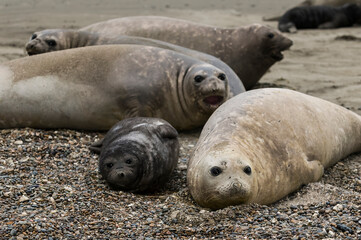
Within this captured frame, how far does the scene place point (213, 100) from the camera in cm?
563

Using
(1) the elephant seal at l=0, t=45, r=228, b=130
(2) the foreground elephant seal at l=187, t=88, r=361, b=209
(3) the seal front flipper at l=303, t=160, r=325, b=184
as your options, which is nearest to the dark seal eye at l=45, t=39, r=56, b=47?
(1) the elephant seal at l=0, t=45, r=228, b=130

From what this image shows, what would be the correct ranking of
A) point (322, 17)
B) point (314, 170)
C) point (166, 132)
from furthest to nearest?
point (322, 17), point (166, 132), point (314, 170)

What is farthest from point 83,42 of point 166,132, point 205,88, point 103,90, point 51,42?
point 166,132

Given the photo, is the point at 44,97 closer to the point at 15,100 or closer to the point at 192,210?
the point at 15,100

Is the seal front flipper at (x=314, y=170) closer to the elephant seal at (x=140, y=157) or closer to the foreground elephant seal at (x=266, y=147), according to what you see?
the foreground elephant seal at (x=266, y=147)

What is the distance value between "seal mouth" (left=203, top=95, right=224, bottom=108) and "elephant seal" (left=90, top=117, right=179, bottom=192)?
1.04m

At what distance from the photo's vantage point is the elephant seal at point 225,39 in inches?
283

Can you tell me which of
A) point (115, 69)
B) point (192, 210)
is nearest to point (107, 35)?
point (115, 69)

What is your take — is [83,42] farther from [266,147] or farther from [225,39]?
[266,147]

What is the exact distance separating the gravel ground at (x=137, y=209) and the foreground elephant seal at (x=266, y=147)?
0.30 ft

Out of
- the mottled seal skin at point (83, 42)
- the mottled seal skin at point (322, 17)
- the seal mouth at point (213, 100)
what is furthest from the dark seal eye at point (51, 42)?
the mottled seal skin at point (322, 17)

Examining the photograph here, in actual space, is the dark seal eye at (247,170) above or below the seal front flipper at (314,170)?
above

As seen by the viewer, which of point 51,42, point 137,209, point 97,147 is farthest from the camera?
point 51,42

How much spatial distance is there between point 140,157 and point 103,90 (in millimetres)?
1466
